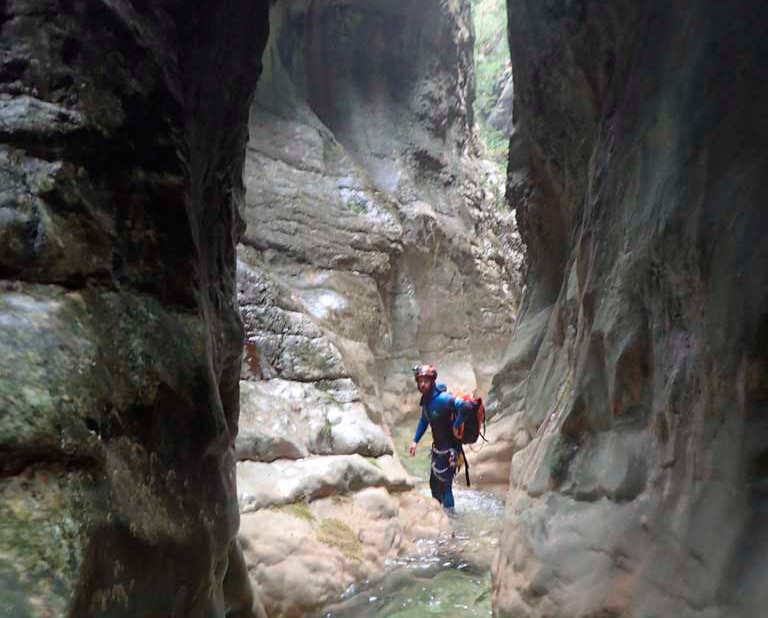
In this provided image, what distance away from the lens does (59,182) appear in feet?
8.16

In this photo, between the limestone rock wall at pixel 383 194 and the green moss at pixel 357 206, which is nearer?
the limestone rock wall at pixel 383 194

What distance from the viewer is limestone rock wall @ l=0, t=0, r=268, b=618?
1.93m

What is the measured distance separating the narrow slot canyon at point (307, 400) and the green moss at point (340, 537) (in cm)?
2

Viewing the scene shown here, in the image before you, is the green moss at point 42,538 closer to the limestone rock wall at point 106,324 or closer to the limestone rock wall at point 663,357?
the limestone rock wall at point 106,324

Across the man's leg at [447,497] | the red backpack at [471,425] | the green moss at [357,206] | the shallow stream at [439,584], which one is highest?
the green moss at [357,206]

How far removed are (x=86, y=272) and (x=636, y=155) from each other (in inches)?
111

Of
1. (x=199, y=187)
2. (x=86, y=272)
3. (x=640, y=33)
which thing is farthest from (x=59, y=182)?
(x=640, y=33)

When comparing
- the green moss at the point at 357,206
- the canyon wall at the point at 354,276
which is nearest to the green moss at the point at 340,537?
the canyon wall at the point at 354,276

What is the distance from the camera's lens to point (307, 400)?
293 inches

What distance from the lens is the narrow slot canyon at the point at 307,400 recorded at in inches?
84.2

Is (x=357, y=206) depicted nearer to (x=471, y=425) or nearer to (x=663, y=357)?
(x=471, y=425)

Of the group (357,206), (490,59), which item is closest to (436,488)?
(357,206)

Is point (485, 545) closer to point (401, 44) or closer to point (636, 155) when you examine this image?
point (636, 155)

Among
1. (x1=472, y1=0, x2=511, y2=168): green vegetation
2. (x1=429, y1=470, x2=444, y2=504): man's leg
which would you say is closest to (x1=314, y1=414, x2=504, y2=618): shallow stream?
(x1=429, y1=470, x2=444, y2=504): man's leg
